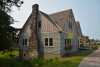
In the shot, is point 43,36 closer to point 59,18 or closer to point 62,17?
point 59,18

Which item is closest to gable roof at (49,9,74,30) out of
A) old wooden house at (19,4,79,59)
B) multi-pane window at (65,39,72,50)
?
old wooden house at (19,4,79,59)

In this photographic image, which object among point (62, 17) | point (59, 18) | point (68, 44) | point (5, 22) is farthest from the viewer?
point (68, 44)

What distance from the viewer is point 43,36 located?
1373 inches

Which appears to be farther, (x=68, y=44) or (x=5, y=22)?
(x=68, y=44)

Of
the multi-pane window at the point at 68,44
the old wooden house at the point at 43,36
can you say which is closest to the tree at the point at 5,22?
the old wooden house at the point at 43,36

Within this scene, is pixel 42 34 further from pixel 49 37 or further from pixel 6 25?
pixel 6 25

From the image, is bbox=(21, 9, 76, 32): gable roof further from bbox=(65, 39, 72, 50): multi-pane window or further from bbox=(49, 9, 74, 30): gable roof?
bbox=(65, 39, 72, 50): multi-pane window

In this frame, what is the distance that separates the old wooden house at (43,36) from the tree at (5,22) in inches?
500

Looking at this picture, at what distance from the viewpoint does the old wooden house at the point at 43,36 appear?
33.9 metres

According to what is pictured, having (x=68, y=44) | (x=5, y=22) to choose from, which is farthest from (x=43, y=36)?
(x=5, y=22)

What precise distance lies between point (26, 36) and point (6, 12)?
1675 cm

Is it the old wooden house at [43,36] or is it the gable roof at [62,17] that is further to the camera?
the gable roof at [62,17]

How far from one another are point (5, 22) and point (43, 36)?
15941 millimetres

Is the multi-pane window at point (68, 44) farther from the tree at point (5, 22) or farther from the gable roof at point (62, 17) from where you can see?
the tree at point (5, 22)
